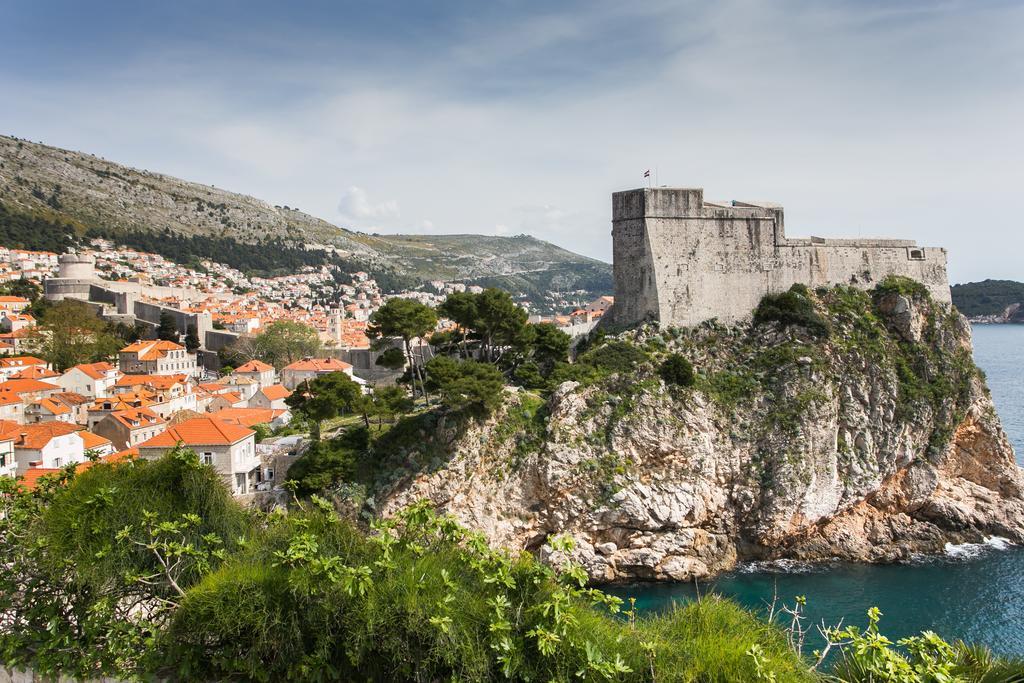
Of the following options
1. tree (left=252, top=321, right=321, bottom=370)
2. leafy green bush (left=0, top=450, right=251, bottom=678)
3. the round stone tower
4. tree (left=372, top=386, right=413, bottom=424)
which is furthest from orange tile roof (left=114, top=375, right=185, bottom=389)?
leafy green bush (left=0, top=450, right=251, bottom=678)

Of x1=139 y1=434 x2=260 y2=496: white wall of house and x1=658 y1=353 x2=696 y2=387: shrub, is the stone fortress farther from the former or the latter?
x1=139 y1=434 x2=260 y2=496: white wall of house

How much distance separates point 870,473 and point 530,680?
21172mm

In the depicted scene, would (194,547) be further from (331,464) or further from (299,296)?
(299,296)

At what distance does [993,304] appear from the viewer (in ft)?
368

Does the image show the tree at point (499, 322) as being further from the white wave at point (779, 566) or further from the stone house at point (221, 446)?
the white wave at point (779, 566)

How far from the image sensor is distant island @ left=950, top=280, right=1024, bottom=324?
111812mm

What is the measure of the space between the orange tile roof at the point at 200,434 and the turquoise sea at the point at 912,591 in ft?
40.2

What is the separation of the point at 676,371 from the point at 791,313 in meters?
5.44

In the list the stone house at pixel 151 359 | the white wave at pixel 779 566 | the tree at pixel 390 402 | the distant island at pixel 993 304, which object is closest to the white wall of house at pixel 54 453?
the tree at pixel 390 402

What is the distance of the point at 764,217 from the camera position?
25969mm

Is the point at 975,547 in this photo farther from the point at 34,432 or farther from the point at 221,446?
the point at 34,432

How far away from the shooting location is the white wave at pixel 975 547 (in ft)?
75.9

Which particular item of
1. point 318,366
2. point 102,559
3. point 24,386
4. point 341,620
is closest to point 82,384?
point 24,386

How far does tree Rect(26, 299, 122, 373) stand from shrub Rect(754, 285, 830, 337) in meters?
34.7
